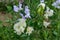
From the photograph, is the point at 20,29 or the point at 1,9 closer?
the point at 20,29

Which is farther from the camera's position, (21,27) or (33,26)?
(33,26)

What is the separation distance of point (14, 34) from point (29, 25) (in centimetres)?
17

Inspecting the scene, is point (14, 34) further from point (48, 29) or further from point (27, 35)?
point (48, 29)

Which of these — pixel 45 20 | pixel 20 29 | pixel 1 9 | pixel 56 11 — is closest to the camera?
pixel 20 29

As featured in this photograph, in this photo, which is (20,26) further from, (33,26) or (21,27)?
(33,26)

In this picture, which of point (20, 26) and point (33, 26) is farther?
point (33, 26)

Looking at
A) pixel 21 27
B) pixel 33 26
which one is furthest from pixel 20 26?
pixel 33 26

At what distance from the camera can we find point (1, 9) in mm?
2875

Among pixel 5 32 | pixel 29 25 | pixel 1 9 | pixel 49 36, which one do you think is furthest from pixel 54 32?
pixel 1 9

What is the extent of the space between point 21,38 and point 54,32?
319 millimetres

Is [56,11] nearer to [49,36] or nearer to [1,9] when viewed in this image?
[49,36]

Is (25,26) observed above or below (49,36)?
above

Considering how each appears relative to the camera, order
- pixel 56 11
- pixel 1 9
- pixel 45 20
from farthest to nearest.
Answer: pixel 1 9
pixel 56 11
pixel 45 20

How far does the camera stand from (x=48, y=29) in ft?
7.25
